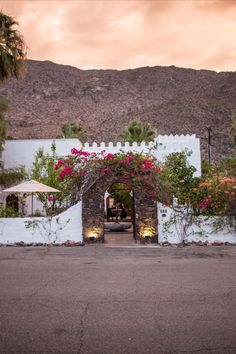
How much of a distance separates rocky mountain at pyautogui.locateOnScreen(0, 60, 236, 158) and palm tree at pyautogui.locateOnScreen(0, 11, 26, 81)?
4847 cm

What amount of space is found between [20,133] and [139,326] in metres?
91.2

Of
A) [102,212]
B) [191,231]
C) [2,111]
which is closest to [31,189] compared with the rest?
[102,212]

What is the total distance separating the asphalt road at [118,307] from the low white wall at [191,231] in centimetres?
378

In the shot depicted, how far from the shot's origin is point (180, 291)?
757 cm

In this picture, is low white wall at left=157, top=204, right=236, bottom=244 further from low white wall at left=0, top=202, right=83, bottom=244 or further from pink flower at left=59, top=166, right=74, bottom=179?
pink flower at left=59, top=166, right=74, bottom=179

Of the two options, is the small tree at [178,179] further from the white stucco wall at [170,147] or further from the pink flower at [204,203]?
the white stucco wall at [170,147]

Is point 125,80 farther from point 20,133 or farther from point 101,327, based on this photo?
point 101,327

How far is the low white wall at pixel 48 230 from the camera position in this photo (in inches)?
616

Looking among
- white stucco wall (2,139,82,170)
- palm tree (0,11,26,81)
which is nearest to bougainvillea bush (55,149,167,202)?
palm tree (0,11,26,81)

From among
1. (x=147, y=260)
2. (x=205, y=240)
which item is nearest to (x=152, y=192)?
(x=205, y=240)

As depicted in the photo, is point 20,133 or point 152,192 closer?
point 152,192

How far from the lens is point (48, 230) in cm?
1566

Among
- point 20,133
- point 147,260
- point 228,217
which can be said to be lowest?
point 147,260

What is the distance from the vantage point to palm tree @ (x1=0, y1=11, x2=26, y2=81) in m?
19.3
